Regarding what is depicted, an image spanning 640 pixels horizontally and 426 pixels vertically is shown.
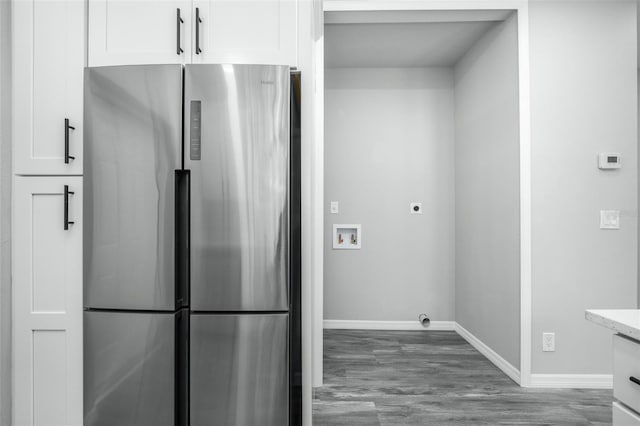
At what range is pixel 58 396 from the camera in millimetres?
1622

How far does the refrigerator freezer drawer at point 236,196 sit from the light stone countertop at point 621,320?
1061mm

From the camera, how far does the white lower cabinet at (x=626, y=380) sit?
3.28 ft

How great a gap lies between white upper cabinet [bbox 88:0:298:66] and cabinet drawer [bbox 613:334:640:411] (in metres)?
1.53

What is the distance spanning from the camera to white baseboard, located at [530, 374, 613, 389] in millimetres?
2572

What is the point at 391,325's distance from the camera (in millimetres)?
3951

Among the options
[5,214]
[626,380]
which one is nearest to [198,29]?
[5,214]

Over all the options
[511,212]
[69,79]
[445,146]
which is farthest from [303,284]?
[445,146]

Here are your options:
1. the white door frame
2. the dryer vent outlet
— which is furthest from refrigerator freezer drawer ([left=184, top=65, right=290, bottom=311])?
the dryer vent outlet

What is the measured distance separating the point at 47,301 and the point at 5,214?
42cm

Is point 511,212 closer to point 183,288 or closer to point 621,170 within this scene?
point 621,170

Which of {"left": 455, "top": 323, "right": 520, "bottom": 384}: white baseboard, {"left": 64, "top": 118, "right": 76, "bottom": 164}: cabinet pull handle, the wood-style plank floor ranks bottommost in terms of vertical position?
the wood-style plank floor

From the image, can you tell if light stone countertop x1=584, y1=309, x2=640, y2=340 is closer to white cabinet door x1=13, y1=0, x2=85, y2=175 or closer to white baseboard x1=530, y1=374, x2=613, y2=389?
white baseboard x1=530, y1=374, x2=613, y2=389

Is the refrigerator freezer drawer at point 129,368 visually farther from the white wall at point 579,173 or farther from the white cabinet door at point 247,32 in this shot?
the white wall at point 579,173

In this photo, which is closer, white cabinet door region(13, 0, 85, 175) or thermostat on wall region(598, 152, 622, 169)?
white cabinet door region(13, 0, 85, 175)
